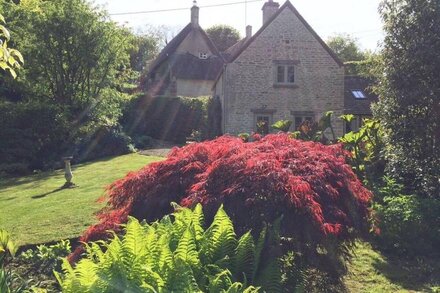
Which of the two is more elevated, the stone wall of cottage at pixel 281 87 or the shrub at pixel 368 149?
the stone wall of cottage at pixel 281 87

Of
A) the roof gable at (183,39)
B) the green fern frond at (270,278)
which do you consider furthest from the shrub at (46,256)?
the roof gable at (183,39)

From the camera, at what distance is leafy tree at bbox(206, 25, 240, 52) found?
173ft

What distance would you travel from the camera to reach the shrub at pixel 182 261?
3127 millimetres

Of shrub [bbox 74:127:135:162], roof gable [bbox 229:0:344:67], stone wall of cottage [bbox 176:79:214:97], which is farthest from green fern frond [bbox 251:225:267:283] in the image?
stone wall of cottage [bbox 176:79:214:97]

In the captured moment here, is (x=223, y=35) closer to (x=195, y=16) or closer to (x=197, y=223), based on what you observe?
(x=195, y=16)

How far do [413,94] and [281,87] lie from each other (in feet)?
50.4

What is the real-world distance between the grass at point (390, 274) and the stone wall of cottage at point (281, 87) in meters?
17.9

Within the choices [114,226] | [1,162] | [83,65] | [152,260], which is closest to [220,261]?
[152,260]

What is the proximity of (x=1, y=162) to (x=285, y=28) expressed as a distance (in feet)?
48.5

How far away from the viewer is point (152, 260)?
3.38 m

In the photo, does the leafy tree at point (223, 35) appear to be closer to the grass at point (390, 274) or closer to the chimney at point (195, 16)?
the chimney at point (195, 16)

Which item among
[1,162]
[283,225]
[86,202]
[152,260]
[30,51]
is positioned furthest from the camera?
[30,51]

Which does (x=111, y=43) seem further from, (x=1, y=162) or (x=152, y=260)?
(x=152, y=260)

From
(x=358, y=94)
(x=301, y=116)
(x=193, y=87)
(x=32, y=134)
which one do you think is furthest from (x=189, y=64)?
(x=32, y=134)
